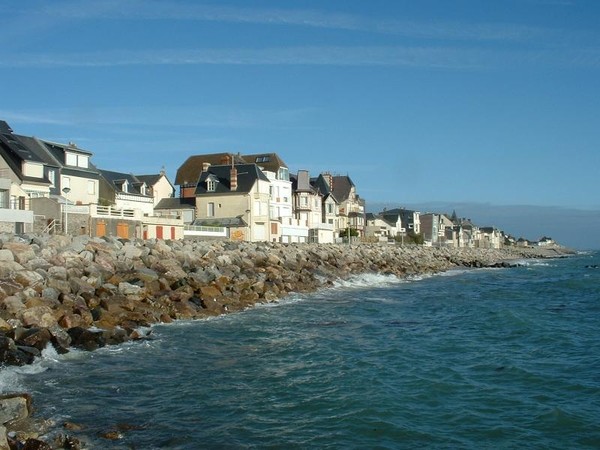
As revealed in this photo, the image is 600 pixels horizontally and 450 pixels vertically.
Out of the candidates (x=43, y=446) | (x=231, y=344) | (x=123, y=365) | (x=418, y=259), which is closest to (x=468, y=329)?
(x=231, y=344)

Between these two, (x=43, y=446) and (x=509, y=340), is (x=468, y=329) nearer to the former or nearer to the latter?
(x=509, y=340)

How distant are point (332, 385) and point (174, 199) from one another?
168 ft

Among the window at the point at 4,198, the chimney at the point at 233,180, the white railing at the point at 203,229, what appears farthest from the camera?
the chimney at the point at 233,180

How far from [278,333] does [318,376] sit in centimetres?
558

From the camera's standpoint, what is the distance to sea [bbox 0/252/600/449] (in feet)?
32.8

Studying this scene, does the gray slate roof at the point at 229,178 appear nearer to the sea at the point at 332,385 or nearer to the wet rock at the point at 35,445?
the sea at the point at 332,385

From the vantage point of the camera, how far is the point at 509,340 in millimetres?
18516

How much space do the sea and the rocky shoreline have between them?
2.15ft

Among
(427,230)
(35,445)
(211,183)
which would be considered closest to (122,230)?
(211,183)

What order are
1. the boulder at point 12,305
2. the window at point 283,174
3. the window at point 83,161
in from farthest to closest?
the window at point 283,174, the window at point 83,161, the boulder at point 12,305

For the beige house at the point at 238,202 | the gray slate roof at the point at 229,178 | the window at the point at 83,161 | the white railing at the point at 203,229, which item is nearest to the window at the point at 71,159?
the window at the point at 83,161

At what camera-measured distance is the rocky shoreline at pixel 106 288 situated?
14.9 metres

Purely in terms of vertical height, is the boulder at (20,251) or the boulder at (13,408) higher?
the boulder at (20,251)

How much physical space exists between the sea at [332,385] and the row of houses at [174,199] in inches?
689
